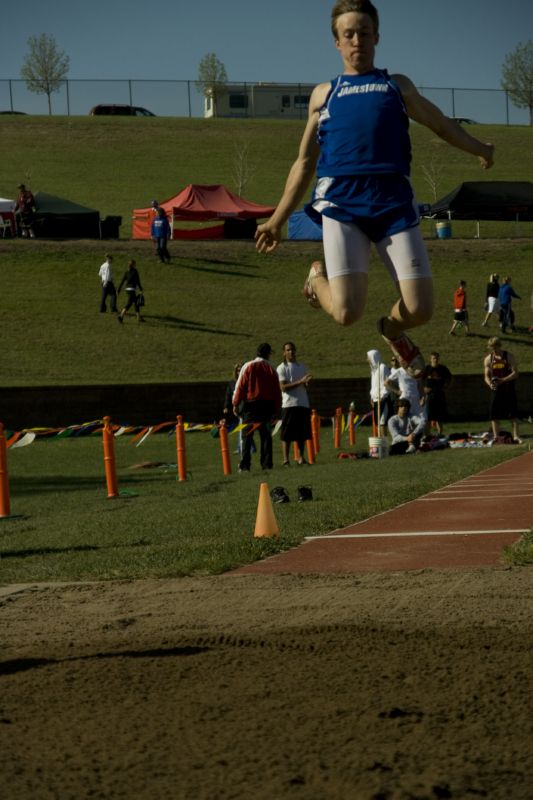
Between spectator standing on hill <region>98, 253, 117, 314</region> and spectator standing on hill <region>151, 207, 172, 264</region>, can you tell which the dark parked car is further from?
spectator standing on hill <region>98, 253, 117, 314</region>

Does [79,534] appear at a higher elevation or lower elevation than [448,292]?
lower

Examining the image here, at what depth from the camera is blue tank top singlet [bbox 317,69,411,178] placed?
6.52 meters

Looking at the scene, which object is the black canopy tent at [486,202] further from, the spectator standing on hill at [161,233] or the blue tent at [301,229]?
the spectator standing on hill at [161,233]

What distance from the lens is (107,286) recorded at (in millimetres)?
42125

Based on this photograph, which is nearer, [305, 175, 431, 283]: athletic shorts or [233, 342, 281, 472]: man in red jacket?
[305, 175, 431, 283]: athletic shorts

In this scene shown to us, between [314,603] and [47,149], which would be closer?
[314,603]

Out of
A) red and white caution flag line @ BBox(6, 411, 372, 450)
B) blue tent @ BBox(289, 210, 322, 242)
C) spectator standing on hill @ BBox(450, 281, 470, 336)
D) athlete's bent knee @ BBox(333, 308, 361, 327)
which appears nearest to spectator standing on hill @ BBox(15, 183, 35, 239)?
blue tent @ BBox(289, 210, 322, 242)

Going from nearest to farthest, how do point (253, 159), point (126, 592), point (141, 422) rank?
point (126, 592)
point (141, 422)
point (253, 159)

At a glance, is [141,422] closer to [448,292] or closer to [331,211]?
[448,292]

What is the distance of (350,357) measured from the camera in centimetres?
3875

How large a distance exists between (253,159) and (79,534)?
223 ft

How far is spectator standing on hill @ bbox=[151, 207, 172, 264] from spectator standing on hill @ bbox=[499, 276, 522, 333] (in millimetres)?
13649

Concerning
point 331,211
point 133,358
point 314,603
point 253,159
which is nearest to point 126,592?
point 314,603

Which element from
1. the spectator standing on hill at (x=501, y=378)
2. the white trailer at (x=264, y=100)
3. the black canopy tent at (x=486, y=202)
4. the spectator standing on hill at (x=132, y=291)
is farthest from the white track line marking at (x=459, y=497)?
the white trailer at (x=264, y=100)
